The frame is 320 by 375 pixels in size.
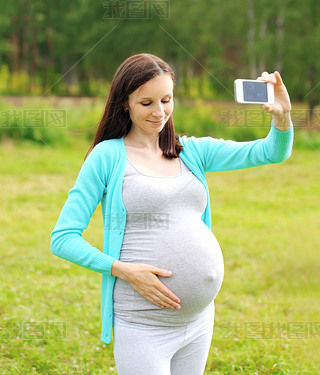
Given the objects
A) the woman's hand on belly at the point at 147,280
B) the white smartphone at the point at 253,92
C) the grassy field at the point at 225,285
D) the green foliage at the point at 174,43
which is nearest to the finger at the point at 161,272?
the woman's hand on belly at the point at 147,280

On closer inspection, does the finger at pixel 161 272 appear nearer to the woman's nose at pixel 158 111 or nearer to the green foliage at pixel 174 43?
the woman's nose at pixel 158 111

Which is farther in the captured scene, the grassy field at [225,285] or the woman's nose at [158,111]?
the grassy field at [225,285]

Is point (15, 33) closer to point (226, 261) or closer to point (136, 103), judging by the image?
point (226, 261)

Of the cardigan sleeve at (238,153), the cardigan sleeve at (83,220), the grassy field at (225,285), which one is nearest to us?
the cardigan sleeve at (83,220)

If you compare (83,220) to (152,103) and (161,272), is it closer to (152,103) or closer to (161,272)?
(161,272)

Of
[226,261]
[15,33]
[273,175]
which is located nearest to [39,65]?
[15,33]

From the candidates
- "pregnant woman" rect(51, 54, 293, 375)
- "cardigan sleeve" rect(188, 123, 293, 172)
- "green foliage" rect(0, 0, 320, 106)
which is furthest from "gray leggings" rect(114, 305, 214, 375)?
"green foliage" rect(0, 0, 320, 106)

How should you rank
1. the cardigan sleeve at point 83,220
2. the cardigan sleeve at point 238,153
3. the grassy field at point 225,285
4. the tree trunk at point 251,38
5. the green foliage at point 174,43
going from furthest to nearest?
1. the tree trunk at point 251,38
2. the green foliage at point 174,43
3. the grassy field at point 225,285
4. the cardigan sleeve at point 238,153
5. the cardigan sleeve at point 83,220

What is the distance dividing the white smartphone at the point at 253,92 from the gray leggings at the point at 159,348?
0.70 metres

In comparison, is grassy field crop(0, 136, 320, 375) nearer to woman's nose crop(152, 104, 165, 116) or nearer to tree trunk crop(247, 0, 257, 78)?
woman's nose crop(152, 104, 165, 116)

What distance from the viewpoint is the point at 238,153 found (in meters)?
1.78

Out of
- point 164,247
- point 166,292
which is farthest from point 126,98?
point 166,292

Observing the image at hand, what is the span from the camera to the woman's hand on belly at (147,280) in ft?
4.92

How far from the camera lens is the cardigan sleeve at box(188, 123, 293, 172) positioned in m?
1.74
